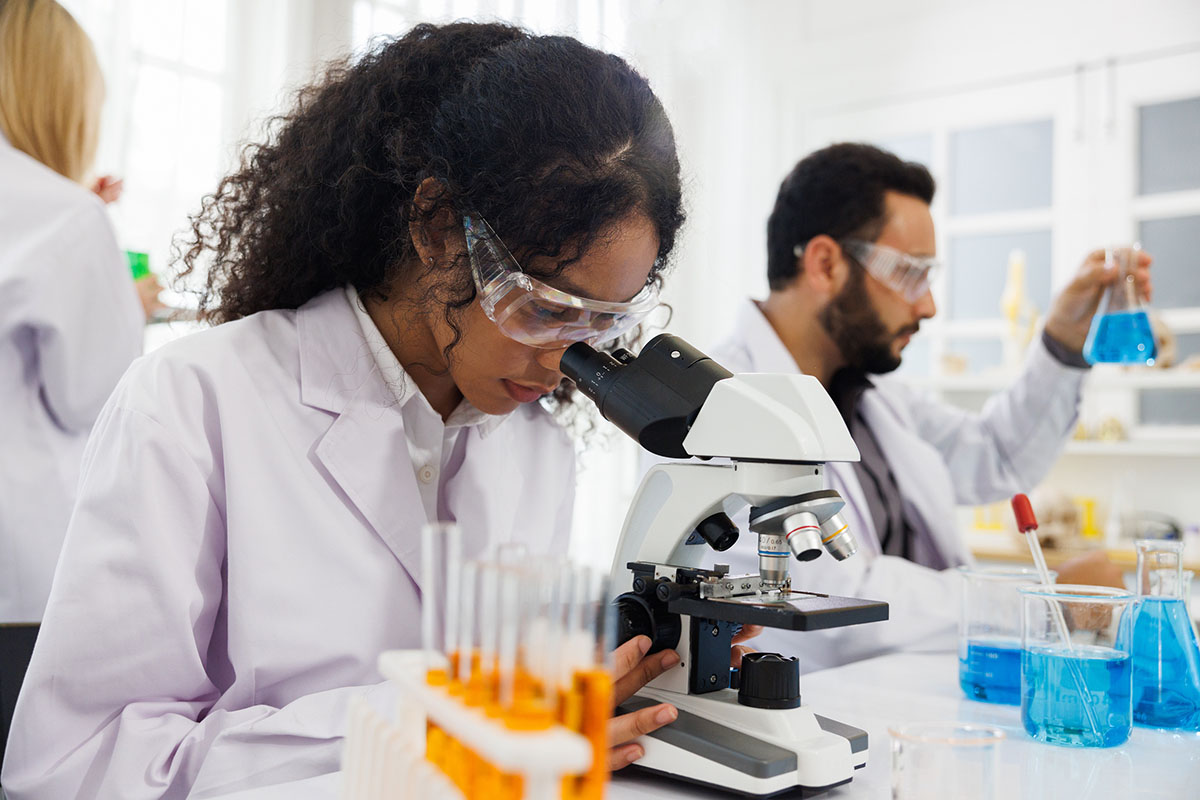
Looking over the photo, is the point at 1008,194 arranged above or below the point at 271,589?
above

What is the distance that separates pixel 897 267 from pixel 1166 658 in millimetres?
1211

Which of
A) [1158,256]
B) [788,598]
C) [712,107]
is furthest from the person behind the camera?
[712,107]

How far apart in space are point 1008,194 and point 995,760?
Answer: 157 inches

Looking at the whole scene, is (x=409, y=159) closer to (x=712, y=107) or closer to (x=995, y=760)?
(x=995, y=760)

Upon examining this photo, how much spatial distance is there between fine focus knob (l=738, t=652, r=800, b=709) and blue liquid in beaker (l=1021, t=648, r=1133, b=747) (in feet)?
1.03

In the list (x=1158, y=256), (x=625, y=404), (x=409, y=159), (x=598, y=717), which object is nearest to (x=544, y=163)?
(x=409, y=159)

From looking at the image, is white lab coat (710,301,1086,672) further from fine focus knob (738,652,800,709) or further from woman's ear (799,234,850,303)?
fine focus knob (738,652,800,709)

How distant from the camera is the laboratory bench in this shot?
901 mm

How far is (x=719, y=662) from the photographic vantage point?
3.38ft

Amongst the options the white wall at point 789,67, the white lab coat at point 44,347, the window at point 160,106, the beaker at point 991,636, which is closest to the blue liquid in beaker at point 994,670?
the beaker at point 991,636

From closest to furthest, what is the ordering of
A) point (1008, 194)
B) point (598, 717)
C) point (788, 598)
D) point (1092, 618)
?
point (598, 717), point (788, 598), point (1092, 618), point (1008, 194)

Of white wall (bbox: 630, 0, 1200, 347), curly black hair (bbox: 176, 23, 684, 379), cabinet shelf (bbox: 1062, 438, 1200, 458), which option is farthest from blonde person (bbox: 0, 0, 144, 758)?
cabinet shelf (bbox: 1062, 438, 1200, 458)

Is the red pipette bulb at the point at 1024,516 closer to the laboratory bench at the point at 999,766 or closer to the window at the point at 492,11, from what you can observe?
the laboratory bench at the point at 999,766

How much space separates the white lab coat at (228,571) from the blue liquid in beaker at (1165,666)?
2.78 ft
